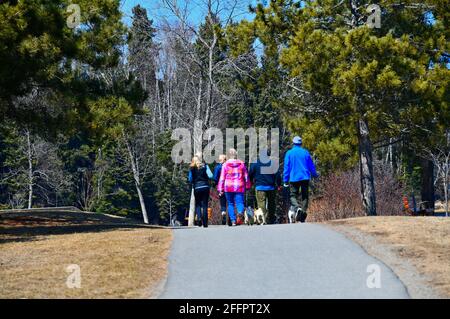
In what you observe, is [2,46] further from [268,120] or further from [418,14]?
[268,120]

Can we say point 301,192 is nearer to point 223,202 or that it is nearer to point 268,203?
point 268,203

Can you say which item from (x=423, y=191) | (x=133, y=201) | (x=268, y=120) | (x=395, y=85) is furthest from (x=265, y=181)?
(x=133, y=201)

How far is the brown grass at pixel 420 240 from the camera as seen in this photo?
9516mm

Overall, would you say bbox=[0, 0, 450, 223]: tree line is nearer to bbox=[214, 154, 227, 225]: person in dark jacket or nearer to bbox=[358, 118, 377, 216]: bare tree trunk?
bbox=[358, 118, 377, 216]: bare tree trunk

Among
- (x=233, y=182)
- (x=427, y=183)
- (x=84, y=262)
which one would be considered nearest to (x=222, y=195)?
(x=233, y=182)

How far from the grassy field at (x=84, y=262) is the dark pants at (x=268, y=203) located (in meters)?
4.18

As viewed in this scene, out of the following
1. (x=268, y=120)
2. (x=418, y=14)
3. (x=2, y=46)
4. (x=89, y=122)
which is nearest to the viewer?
(x=2, y=46)

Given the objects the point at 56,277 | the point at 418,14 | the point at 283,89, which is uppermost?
the point at 418,14

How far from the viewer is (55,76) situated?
63.0ft

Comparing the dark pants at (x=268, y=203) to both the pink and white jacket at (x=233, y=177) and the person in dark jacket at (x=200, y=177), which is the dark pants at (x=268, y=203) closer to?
the pink and white jacket at (x=233, y=177)

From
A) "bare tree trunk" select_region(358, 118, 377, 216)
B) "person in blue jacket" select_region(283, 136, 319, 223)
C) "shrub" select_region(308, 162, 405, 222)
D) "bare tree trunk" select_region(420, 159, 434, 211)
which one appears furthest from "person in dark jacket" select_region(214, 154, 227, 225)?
"bare tree trunk" select_region(420, 159, 434, 211)

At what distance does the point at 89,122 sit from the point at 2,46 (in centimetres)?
437

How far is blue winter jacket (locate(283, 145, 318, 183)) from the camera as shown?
53.7ft

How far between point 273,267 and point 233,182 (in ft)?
25.5
